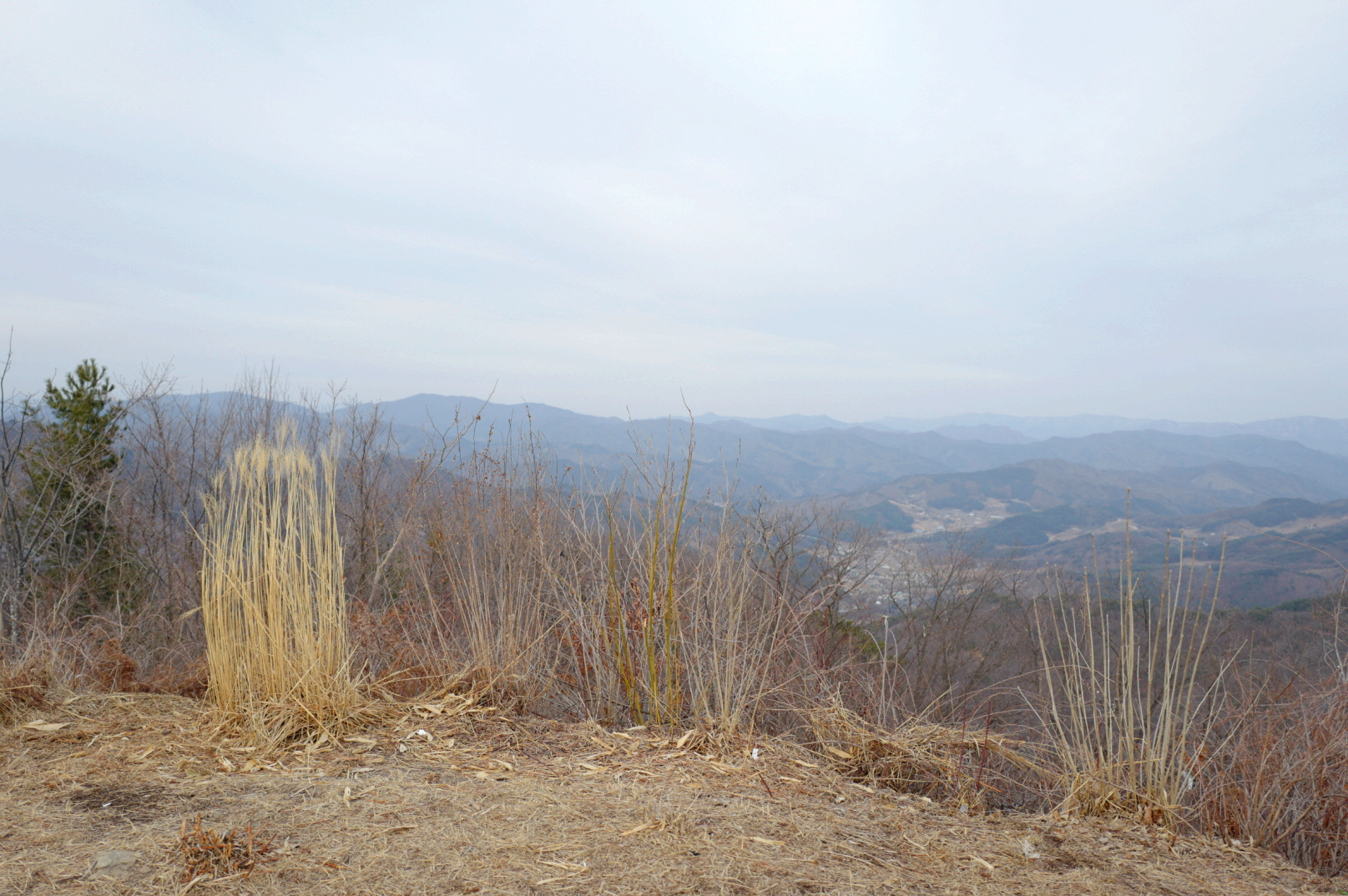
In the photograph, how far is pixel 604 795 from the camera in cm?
259

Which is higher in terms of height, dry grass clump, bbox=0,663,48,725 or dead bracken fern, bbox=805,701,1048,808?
dry grass clump, bbox=0,663,48,725

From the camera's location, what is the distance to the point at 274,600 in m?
3.23

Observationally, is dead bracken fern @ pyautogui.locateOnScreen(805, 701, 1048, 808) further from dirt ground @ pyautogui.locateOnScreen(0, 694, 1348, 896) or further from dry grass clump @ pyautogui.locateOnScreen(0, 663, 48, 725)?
dry grass clump @ pyautogui.locateOnScreen(0, 663, 48, 725)

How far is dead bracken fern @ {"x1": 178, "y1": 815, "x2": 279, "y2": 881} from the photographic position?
1918 millimetres

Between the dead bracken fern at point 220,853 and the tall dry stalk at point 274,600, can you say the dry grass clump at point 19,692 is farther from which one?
the dead bracken fern at point 220,853

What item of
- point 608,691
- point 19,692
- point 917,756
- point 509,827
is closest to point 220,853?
point 509,827

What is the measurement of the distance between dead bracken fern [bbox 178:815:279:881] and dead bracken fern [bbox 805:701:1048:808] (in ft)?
7.40

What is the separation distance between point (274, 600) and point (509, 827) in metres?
1.74

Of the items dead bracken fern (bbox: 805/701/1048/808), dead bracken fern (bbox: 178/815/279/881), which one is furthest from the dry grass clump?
dead bracken fern (bbox: 805/701/1048/808)

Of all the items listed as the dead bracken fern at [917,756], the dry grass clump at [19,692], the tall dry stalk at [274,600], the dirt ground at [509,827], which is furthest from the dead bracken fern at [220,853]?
the dead bracken fern at [917,756]

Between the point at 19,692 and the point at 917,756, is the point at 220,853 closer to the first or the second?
the point at 19,692

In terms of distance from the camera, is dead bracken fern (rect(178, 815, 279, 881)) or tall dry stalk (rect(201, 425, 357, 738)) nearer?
dead bracken fern (rect(178, 815, 279, 881))

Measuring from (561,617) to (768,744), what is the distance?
1307mm

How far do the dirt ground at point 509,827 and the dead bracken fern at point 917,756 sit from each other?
0.51ft
